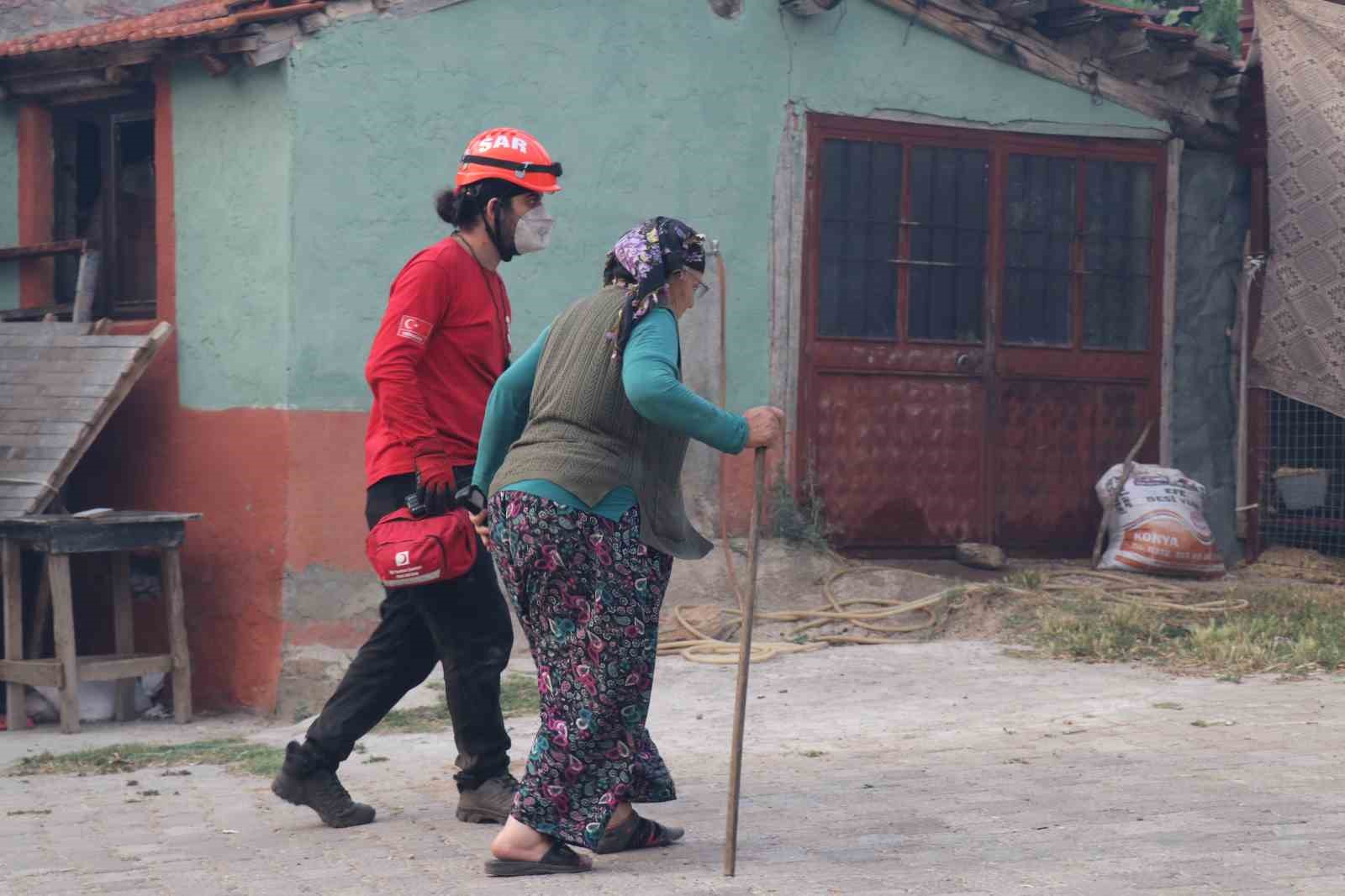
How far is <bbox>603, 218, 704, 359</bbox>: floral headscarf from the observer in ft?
13.6

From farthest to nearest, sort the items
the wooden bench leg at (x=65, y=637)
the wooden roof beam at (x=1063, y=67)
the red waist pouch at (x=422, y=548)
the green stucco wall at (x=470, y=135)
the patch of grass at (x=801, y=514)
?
the wooden roof beam at (x=1063, y=67), the patch of grass at (x=801, y=514), the green stucco wall at (x=470, y=135), the wooden bench leg at (x=65, y=637), the red waist pouch at (x=422, y=548)

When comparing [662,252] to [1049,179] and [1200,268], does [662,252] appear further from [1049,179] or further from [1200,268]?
[1200,268]

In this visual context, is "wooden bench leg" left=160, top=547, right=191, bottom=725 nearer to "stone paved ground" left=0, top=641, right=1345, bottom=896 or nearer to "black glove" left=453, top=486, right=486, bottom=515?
"stone paved ground" left=0, top=641, right=1345, bottom=896

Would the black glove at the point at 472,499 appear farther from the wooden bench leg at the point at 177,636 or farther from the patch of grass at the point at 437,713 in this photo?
the wooden bench leg at the point at 177,636

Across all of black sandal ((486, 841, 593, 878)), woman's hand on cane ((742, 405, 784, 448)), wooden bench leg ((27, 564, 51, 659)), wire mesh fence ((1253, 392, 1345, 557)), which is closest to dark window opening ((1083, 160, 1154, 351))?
wire mesh fence ((1253, 392, 1345, 557))

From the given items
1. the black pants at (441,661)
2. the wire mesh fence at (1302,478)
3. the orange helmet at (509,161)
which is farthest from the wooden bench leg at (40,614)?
the wire mesh fence at (1302,478)

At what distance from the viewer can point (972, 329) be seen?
9.84m

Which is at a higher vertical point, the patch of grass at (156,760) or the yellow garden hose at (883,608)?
the yellow garden hose at (883,608)

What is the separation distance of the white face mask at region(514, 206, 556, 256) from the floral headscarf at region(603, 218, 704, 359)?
1.90 ft

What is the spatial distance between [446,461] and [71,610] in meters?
4.46

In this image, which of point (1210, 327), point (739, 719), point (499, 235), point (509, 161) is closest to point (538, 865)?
point (739, 719)

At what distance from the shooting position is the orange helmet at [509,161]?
4.79 m

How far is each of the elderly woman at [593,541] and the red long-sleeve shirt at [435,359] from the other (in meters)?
0.55

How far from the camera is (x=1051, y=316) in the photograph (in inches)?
396
